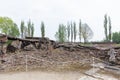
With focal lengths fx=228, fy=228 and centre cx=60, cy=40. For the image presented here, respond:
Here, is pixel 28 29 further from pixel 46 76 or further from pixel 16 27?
pixel 46 76

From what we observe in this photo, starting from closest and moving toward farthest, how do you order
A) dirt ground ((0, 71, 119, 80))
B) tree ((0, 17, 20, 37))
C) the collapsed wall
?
dirt ground ((0, 71, 119, 80))
the collapsed wall
tree ((0, 17, 20, 37))

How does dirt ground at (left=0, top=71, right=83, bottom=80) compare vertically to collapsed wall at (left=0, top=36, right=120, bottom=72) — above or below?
below

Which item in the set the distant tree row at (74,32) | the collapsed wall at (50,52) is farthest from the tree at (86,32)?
the collapsed wall at (50,52)

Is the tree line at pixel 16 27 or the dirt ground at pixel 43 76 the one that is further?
the tree line at pixel 16 27

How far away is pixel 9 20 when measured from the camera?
53.0 meters

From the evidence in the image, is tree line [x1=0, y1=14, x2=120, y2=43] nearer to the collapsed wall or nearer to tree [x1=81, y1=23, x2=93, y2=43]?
tree [x1=81, y1=23, x2=93, y2=43]

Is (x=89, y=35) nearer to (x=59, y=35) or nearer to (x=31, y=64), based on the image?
(x=59, y=35)

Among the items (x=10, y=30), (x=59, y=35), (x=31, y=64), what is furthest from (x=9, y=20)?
(x=31, y=64)

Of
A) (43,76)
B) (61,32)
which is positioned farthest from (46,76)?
(61,32)

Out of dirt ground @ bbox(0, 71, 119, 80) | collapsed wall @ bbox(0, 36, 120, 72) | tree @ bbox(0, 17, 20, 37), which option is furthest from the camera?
tree @ bbox(0, 17, 20, 37)

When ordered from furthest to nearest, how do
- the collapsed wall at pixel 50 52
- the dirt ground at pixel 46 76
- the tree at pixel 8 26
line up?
the tree at pixel 8 26, the collapsed wall at pixel 50 52, the dirt ground at pixel 46 76

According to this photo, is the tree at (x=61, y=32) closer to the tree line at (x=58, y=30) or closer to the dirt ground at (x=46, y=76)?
the tree line at (x=58, y=30)

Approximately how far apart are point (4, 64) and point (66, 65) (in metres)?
3.65

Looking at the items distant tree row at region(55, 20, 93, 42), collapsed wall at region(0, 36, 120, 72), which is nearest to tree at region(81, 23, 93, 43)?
distant tree row at region(55, 20, 93, 42)
